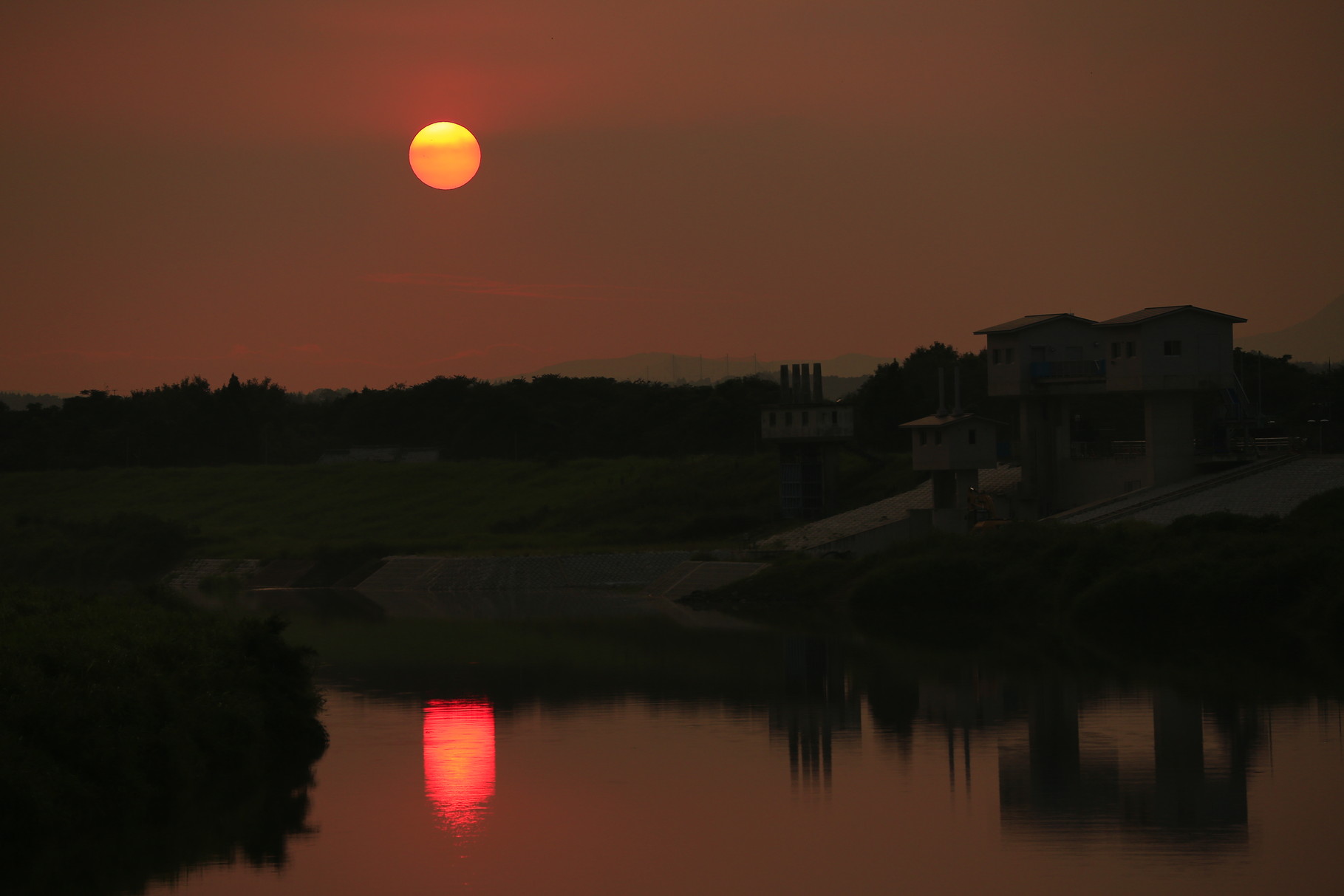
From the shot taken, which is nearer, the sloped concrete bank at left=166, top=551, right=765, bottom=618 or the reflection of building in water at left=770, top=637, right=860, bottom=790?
the reflection of building in water at left=770, top=637, right=860, bottom=790

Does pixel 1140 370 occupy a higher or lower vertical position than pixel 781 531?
higher

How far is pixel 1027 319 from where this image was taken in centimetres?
6241

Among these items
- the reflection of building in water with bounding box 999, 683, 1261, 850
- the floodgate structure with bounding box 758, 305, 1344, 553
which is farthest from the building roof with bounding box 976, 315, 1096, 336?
the reflection of building in water with bounding box 999, 683, 1261, 850

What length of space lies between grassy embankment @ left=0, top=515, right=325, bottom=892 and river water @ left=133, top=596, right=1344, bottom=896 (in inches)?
47.9

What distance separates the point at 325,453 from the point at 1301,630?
339 ft

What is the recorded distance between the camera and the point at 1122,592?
44.6 metres

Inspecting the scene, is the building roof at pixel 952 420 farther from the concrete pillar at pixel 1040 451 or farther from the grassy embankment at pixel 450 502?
the grassy embankment at pixel 450 502

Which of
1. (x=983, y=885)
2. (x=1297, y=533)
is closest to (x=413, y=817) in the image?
(x=983, y=885)

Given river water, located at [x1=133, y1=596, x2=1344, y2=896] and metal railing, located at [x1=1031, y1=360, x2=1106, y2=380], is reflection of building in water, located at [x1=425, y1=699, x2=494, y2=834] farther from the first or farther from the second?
metal railing, located at [x1=1031, y1=360, x2=1106, y2=380]

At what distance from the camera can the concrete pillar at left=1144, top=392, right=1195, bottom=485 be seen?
58250 mm

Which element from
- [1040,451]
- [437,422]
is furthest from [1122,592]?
[437,422]

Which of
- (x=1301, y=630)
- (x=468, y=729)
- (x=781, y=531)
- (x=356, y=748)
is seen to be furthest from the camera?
(x=781, y=531)

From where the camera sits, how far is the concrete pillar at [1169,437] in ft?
191

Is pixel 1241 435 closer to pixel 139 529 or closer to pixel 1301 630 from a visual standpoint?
pixel 1301 630
